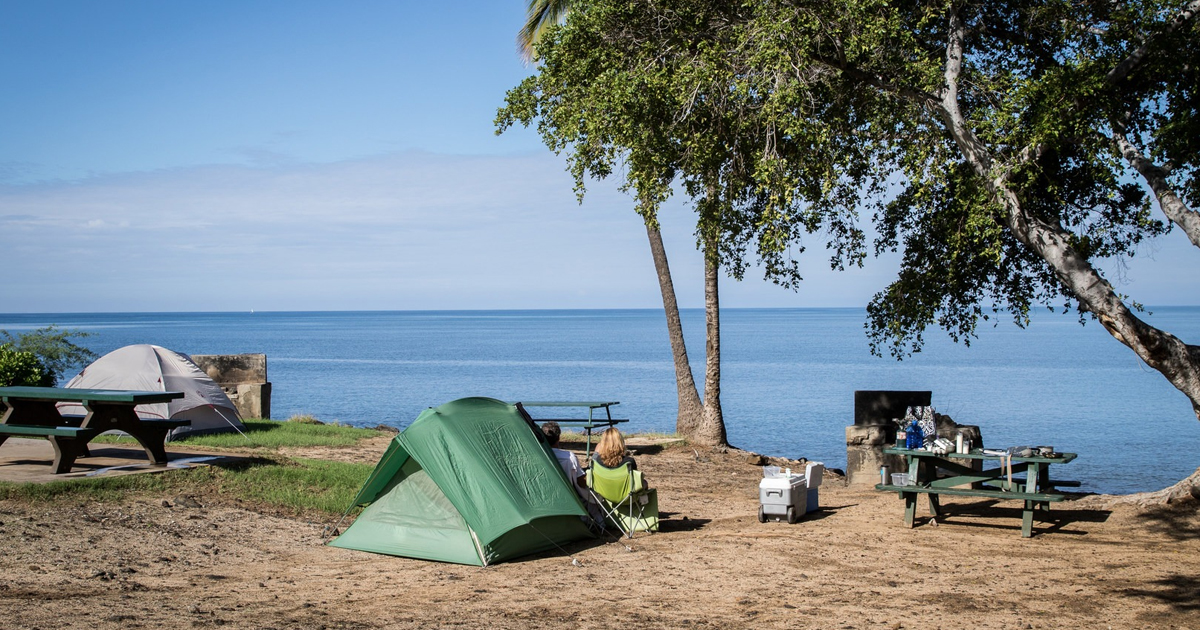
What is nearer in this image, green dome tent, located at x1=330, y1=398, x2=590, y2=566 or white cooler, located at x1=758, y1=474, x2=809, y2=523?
green dome tent, located at x1=330, y1=398, x2=590, y2=566

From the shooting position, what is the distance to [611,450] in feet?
30.2

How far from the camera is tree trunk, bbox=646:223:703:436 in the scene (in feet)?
57.5

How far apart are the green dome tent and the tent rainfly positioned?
6.68 metres

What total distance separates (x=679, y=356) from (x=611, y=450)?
27.9 ft

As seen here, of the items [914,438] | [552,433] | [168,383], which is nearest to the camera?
[914,438]

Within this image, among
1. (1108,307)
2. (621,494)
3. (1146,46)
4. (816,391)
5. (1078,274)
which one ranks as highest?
(1146,46)

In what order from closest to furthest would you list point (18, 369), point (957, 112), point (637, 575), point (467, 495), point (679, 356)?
point (637, 575) → point (467, 495) → point (957, 112) → point (18, 369) → point (679, 356)

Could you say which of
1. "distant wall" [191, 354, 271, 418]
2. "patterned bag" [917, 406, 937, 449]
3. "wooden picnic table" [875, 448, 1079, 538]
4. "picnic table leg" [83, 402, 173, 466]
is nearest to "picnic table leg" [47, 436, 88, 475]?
"picnic table leg" [83, 402, 173, 466]

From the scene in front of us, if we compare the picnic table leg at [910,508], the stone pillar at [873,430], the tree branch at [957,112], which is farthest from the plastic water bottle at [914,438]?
the tree branch at [957,112]

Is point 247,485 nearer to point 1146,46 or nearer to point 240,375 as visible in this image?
point 240,375

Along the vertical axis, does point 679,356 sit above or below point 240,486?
above

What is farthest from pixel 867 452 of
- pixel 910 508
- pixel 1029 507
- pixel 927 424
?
pixel 1029 507

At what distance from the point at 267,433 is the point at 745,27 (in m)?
9.68

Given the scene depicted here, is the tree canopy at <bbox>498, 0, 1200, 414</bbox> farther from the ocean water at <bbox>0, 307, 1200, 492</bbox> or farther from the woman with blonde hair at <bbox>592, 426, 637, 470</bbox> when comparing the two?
the ocean water at <bbox>0, 307, 1200, 492</bbox>
